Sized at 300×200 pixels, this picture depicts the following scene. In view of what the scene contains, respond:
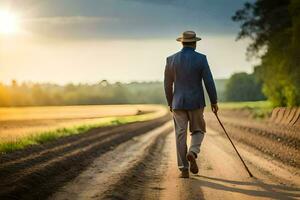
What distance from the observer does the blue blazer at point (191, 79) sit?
11.3 metres

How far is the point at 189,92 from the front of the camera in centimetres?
1134

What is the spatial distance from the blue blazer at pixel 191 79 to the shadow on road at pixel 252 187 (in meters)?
1.36

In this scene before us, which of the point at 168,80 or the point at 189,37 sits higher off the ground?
the point at 189,37

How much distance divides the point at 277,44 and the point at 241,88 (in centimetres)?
8407

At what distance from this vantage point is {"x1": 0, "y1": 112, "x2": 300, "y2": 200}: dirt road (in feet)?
30.5

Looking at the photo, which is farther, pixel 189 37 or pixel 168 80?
pixel 168 80

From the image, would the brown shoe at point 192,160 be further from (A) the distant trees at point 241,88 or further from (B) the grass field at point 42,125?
(A) the distant trees at point 241,88

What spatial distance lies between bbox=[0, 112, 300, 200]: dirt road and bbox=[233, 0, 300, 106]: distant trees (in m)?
22.2

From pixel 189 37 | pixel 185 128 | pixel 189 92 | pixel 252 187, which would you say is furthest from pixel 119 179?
pixel 189 37

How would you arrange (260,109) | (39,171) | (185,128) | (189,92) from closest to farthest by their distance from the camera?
(189,92) < (185,128) < (39,171) < (260,109)

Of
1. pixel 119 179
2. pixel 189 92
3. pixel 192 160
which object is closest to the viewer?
pixel 119 179

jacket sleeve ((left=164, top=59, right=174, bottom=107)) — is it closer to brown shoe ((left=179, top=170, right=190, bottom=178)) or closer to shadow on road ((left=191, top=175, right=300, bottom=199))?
brown shoe ((left=179, top=170, right=190, bottom=178))

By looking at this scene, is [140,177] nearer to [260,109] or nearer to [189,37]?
[189,37]

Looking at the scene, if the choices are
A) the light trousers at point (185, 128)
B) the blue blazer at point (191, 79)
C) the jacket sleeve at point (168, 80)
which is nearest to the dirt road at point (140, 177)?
the light trousers at point (185, 128)
